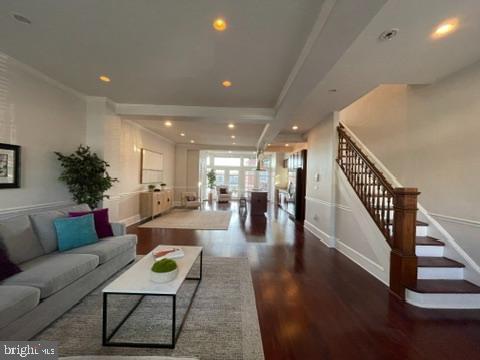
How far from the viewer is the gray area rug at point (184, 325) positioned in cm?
171

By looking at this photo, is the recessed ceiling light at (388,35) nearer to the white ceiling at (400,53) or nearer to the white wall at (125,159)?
the white ceiling at (400,53)

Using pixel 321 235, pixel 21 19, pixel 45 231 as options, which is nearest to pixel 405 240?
pixel 321 235

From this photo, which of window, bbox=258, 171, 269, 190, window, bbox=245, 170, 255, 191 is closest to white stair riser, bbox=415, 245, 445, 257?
window, bbox=258, 171, 269, 190

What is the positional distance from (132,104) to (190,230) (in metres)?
3.24

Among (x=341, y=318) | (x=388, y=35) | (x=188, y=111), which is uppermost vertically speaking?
(x=188, y=111)

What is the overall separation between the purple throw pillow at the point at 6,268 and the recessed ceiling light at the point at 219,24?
2989mm

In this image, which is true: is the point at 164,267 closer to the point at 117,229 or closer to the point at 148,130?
the point at 117,229

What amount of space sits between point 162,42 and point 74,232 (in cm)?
257

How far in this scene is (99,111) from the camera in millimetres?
4621

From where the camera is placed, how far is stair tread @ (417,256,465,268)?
2.70 meters

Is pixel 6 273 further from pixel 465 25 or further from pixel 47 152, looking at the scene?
pixel 465 25

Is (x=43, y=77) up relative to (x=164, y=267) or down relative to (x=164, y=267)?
up

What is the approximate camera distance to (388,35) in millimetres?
2029

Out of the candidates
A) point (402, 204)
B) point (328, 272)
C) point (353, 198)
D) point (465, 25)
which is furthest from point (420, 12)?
point (328, 272)
